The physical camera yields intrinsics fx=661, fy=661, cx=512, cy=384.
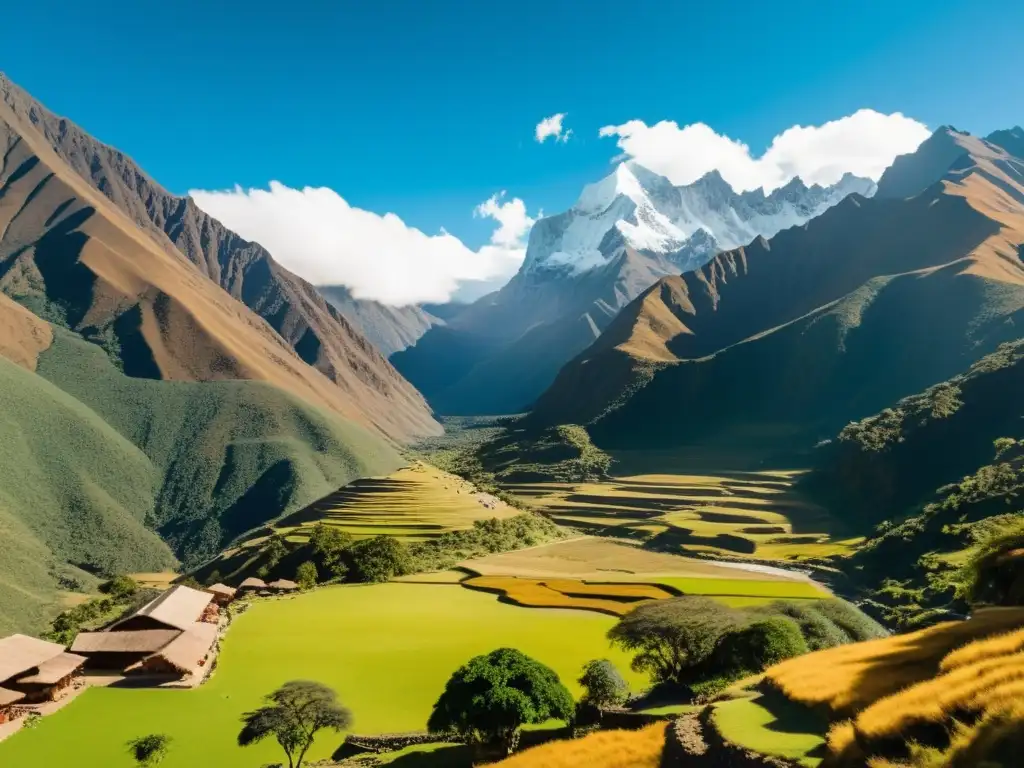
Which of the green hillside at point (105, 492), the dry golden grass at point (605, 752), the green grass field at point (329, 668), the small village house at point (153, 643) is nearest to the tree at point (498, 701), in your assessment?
the dry golden grass at point (605, 752)

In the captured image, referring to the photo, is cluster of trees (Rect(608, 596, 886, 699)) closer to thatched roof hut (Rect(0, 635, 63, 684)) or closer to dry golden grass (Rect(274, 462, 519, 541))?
thatched roof hut (Rect(0, 635, 63, 684))

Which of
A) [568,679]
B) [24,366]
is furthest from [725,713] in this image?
[24,366]

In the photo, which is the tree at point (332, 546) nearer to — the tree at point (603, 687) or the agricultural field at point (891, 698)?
the tree at point (603, 687)

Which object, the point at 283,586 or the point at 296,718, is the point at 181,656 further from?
the point at 283,586

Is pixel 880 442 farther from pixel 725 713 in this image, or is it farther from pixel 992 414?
pixel 725 713

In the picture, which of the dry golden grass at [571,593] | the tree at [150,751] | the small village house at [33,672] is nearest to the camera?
the tree at [150,751]

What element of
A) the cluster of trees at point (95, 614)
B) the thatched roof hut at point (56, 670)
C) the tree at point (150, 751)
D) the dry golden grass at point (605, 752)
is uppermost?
the dry golden grass at point (605, 752)

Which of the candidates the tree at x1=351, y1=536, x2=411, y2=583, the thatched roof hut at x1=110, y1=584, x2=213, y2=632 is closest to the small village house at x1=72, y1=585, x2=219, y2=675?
the thatched roof hut at x1=110, y1=584, x2=213, y2=632

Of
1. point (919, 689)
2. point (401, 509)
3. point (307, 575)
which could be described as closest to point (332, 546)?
point (307, 575)
